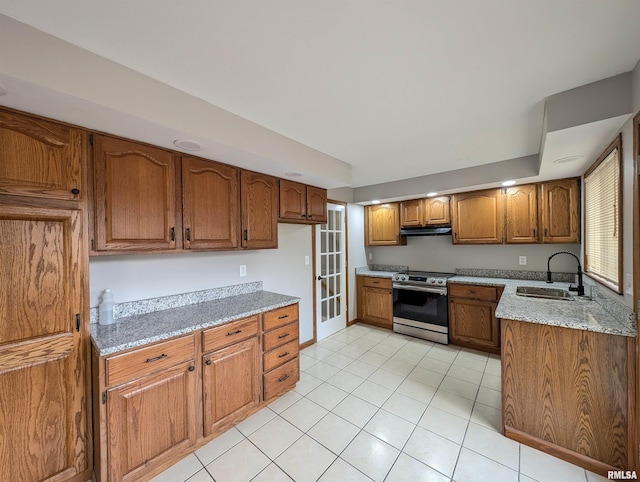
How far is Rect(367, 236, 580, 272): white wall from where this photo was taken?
3.21 m

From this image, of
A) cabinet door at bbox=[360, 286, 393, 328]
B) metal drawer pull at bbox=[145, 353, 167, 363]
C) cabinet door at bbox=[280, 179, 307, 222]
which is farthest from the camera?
cabinet door at bbox=[360, 286, 393, 328]

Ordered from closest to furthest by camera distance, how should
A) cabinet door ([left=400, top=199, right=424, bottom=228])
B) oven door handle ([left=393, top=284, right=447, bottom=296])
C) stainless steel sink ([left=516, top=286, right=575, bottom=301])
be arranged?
1. stainless steel sink ([left=516, top=286, right=575, bottom=301])
2. oven door handle ([left=393, top=284, right=447, bottom=296])
3. cabinet door ([left=400, top=199, right=424, bottom=228])

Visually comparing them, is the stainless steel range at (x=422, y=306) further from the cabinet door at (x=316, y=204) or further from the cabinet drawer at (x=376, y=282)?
the cabinet door at (x=316, y=204)

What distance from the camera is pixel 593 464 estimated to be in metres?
1.58

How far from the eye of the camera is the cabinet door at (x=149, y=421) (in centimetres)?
144

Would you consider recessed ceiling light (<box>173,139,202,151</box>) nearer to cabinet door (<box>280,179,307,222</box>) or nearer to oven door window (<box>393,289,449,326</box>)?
cabinet door (<box>280,179,307,222</box>)

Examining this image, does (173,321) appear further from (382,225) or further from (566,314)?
(382,225)

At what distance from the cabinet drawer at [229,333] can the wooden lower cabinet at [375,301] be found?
8.41ft

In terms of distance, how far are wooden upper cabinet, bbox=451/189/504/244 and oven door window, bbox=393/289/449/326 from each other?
2.90ft

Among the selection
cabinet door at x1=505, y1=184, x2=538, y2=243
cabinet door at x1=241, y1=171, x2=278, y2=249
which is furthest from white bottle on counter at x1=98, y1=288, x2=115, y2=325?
cabinet door at x1=505, y1=184, x2=538, y2=243

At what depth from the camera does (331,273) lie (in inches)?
156

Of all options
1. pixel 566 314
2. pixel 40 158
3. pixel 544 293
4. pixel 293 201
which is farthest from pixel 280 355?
pixel 544 293

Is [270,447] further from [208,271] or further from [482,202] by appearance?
[482,202]

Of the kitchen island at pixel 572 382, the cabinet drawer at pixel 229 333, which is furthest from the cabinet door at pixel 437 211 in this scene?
the cabinet drawer at pixel 229 333
